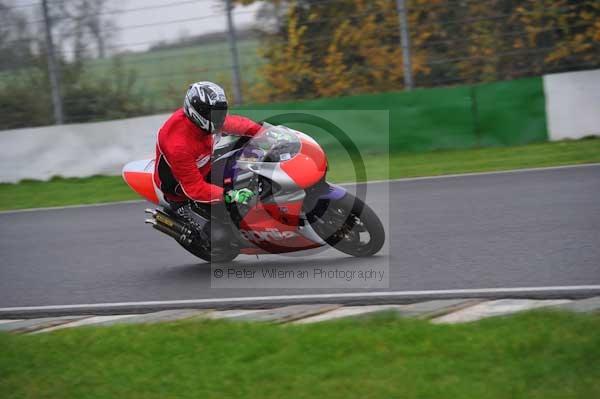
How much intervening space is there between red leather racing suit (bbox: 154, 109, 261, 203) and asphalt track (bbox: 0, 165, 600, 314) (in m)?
0.80

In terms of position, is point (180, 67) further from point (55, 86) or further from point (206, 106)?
point (206, 106)

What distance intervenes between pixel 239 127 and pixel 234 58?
6767 mm

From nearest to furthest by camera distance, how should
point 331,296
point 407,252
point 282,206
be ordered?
point 331,296 → point 282,206 → point 407,252

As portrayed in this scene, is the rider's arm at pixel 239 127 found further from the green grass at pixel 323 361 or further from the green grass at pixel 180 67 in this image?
the green grass at pixel 180 67

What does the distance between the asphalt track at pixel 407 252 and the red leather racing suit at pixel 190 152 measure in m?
0.80

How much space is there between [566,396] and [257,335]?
1941 millimetres

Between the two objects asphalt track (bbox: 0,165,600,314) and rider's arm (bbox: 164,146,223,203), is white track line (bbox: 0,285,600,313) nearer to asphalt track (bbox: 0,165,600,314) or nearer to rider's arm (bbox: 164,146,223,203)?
asphalt track (bbox: 0,165,600,314)

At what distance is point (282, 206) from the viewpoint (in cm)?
656

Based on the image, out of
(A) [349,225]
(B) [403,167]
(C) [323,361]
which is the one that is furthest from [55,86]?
(C) [323,361]

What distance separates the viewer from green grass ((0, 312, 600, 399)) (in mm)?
3984

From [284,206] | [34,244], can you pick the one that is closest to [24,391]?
[284,206]

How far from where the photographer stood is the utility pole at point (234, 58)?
43.5 ft

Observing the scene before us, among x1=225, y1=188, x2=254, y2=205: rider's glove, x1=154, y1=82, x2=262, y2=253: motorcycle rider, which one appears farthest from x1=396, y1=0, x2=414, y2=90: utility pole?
x1=225, y1=188, x2=254, y2=205: rider's glove

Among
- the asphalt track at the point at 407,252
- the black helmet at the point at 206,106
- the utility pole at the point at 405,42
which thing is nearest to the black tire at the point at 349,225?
the asphalt track at the point at 407,252
